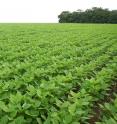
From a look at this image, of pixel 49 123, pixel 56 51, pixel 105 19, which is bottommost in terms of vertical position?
pixel 105 19

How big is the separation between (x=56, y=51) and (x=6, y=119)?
713 centimetres

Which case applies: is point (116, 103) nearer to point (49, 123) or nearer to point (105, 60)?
point (49, 123)

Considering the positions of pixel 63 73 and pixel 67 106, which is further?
pixel 63 73

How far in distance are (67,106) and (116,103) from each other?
0.57 m

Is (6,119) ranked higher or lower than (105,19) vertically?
higher

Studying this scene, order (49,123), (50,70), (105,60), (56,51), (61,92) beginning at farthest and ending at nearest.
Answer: (56,51), (105,60), (50,70), (61,92), (49,123)

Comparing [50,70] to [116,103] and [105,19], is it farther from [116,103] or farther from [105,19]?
[105,19]

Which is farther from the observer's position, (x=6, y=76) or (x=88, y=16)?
(x=88, y=16)

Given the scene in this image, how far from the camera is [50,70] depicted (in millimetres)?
6309

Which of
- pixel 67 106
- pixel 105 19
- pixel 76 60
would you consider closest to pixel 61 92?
pixel 67 106

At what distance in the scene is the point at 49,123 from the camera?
312 cm

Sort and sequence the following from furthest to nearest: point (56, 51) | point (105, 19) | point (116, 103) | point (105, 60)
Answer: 1. point (105, 19)
2. point (56, 51)
3. point (105, 60)
4. point (116, 103)

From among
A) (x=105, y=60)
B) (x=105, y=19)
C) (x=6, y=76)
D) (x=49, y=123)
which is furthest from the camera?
(x=105, y=19)

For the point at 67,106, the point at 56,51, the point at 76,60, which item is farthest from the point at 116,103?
the point at 56,51
